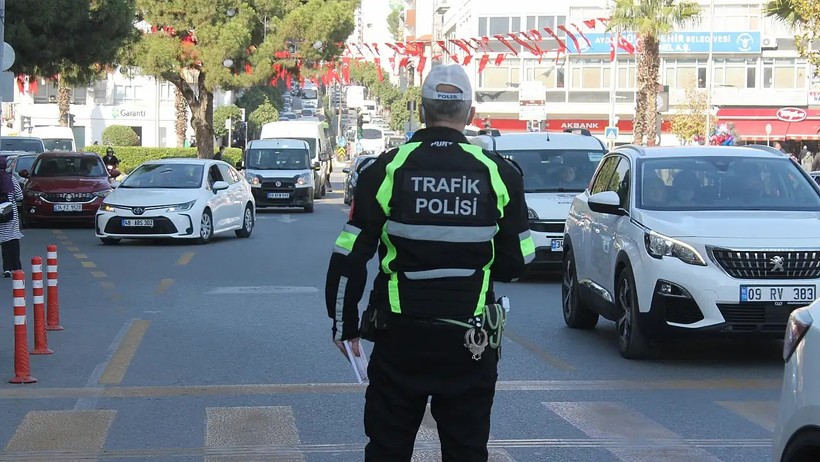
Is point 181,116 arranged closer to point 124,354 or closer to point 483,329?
point 124,354

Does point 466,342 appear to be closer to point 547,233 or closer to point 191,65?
point 547,233

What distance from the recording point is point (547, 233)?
17219 mm

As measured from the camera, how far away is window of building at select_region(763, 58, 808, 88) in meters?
80.5

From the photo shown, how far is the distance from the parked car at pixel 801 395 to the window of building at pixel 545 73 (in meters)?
79.3

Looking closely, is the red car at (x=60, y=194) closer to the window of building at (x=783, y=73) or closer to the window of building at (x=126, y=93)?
the window of building at (x=783, y=73)

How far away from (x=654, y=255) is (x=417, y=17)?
5326 inches

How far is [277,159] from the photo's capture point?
124ft

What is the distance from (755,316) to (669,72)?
241ft

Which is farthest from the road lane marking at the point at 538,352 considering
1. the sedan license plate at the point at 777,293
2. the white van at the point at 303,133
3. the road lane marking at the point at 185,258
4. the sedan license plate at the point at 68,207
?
the white van at the point at 303,133

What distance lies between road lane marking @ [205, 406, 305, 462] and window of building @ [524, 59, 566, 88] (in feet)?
249

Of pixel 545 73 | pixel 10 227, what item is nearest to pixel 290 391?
pixel 10 227

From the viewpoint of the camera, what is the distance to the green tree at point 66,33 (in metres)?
27.5

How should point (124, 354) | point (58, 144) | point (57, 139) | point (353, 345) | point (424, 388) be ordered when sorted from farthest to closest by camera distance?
1. point (57, 139)
2. point (58, 144)
3. point (124, 354)
4. point (353, 345)
5. point (424, 388)

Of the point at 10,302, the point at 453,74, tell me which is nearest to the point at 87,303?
the point at 10,302
